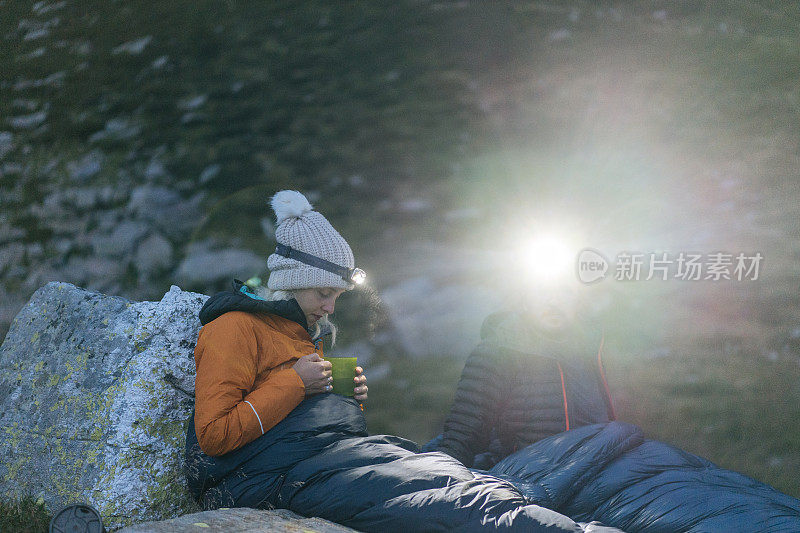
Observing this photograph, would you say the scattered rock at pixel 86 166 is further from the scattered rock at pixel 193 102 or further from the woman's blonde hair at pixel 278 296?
the woman's blonde hair at pixel 278 296

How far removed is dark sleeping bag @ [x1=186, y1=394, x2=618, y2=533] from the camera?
1.77 meters

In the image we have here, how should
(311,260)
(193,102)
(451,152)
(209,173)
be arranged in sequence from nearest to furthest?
(311,260) < (451,152) < (209,173) < (193,102)

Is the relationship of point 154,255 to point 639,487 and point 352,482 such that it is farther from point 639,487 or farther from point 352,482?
point 639,487

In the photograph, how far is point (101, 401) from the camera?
2328 mm

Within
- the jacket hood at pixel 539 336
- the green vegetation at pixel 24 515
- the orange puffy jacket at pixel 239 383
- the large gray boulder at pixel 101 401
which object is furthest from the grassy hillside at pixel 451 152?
the green vegetation at pixel 24 515

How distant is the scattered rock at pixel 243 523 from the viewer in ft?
5.69

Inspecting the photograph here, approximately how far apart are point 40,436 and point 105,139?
15.0ft

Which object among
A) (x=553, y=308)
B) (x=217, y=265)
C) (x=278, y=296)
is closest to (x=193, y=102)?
(x=217, y=265)

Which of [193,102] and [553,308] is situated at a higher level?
[193,102]

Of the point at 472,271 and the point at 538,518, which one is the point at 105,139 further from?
the point at 538,518

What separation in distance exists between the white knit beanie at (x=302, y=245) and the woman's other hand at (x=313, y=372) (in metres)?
0.28

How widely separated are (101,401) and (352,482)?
3.52 feet

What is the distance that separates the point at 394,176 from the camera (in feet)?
17.3

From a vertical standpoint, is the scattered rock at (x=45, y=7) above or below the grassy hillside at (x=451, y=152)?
above
